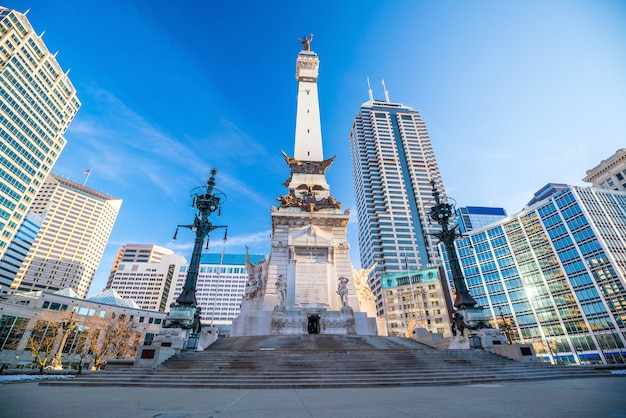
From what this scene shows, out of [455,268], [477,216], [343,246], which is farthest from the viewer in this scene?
[477,216]

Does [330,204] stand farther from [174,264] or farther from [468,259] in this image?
[174,264]

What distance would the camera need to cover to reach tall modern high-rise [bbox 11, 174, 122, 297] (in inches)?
4796

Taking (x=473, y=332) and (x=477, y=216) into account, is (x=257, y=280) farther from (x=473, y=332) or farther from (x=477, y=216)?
(x=477, y=216)

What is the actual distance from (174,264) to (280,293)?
5886 inches

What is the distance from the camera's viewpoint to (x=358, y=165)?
121 m

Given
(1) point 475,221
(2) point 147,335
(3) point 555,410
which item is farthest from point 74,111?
(1) point 475,221

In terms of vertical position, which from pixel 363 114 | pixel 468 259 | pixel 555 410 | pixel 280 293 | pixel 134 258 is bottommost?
pixel 555 410

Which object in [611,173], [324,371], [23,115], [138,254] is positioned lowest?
[324,371]

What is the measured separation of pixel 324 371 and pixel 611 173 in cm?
9711

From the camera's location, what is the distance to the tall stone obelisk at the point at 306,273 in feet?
68.1

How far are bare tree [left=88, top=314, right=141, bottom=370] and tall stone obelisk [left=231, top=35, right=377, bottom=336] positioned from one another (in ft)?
49.3

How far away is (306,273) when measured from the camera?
2373 cm

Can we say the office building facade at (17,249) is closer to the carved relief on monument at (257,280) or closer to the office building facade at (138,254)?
the office building facade at (138,254)

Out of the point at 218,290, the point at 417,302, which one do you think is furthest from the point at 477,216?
the point at 218,290
